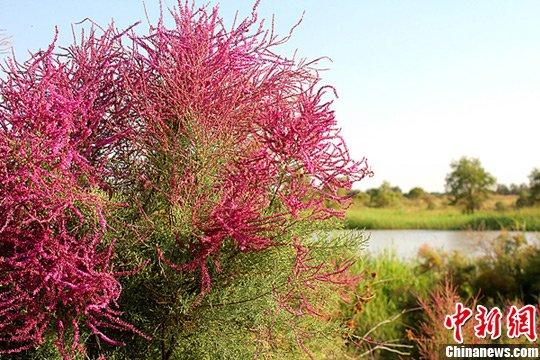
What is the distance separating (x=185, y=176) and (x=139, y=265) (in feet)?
1.05

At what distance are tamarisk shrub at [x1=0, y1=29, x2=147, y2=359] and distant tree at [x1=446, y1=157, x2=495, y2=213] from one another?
26404 mm

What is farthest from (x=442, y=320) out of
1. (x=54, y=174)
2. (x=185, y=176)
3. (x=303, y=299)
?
(x=54, y=174)

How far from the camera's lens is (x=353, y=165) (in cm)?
231

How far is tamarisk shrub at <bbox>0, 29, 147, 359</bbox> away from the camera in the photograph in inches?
77.8

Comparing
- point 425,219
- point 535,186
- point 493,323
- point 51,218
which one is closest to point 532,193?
point 535,186

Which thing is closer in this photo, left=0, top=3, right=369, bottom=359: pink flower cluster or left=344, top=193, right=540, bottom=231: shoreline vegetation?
left=0, top=3, right=369, bottom=359: pink flower cluster

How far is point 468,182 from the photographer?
2802 cm

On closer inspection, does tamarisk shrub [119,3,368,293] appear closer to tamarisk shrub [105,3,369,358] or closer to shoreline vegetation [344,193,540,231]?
tamarisk shrub [105,3,369,358]

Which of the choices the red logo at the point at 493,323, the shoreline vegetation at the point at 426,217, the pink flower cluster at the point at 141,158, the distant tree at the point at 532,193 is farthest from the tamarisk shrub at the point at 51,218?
the distant tree at the point at 532,193

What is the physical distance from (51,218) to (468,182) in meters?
27.5

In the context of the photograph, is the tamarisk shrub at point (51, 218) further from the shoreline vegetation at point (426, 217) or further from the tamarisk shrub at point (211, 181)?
the shoreline vegetation at point (426, 217)

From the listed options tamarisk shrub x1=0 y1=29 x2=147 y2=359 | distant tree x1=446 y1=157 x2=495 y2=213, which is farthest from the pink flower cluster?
distant tree x1=446 y1=157 x2=495 y2=213

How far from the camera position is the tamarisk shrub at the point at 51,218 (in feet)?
6.48

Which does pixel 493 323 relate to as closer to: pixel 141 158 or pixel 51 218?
pixel 141 158
